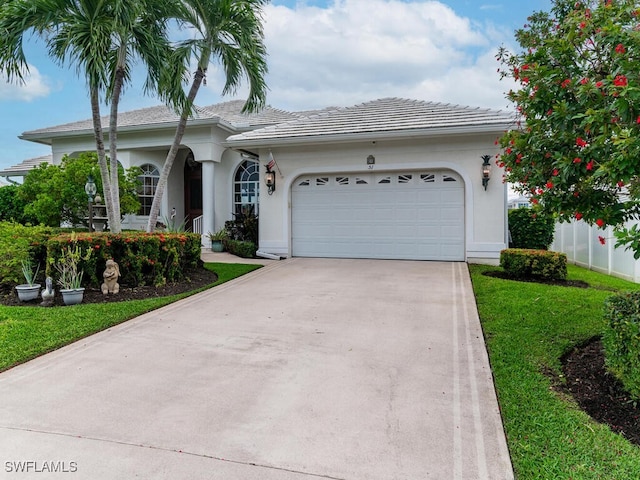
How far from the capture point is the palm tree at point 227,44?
29.1 ft

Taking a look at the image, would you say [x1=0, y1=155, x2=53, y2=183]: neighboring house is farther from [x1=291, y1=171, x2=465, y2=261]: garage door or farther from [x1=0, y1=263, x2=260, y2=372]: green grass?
[x1=0, y1=263, x2=260, y2=372]: green grass

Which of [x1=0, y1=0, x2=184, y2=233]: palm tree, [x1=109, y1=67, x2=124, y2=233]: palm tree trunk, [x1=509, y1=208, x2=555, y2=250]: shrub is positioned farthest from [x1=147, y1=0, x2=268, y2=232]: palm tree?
[x1=509, y1=208, x2=555, y2=250]: shrub

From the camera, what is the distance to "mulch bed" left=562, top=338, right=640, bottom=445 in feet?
9.39

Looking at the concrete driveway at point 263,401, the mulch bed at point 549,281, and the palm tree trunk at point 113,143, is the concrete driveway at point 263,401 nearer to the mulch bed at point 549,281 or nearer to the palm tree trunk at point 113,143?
the mulch bed at point 549,281

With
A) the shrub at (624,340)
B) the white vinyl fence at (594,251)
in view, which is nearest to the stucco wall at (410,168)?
the white vinyl fence at (594,251)

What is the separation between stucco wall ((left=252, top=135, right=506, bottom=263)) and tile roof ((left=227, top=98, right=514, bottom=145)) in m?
0.47

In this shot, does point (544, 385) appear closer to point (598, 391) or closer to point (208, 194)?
point (598, 391)

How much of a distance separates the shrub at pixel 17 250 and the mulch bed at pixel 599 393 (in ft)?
26.9

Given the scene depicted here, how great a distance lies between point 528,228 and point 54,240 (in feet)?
38.4

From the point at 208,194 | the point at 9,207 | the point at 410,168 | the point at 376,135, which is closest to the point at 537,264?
the point at 410,168

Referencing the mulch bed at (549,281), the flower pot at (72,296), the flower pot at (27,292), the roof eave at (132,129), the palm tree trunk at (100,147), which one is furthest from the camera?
the roof eave at (132,129)

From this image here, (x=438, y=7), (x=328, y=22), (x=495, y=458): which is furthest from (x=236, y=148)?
(x=495, y=458)

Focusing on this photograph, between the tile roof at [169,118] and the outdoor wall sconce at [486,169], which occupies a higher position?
the tile roof at [169,118]

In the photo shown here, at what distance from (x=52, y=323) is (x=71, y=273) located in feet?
4.83
